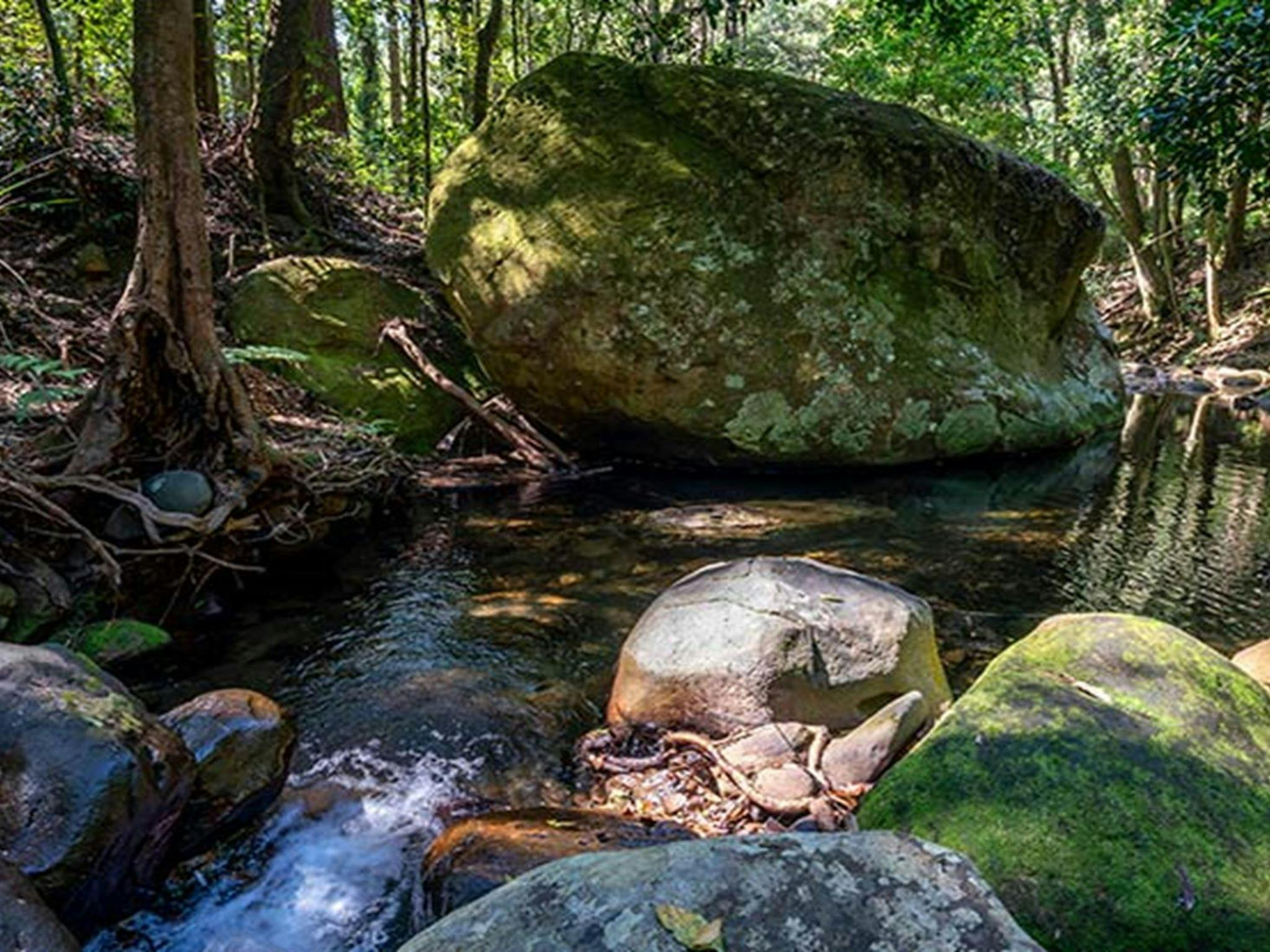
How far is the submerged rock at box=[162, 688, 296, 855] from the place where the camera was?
261 cm

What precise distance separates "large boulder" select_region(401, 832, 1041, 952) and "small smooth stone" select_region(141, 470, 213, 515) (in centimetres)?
345

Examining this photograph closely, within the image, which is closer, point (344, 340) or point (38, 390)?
point (38, 390)

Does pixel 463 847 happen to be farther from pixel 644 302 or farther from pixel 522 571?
pixel 644 302

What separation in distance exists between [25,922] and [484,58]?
10652 millimetres

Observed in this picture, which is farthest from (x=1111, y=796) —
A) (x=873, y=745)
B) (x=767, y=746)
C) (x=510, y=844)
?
(x=510, y=844)

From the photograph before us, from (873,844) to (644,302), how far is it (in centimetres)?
585

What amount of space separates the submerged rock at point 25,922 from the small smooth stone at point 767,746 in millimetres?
1948

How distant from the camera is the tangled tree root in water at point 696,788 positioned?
2770 millimetres

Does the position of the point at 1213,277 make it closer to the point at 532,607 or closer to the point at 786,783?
the point at 532,607

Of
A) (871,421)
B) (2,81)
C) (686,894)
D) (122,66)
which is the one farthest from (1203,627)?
(122,66)

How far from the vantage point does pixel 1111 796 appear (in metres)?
2.14

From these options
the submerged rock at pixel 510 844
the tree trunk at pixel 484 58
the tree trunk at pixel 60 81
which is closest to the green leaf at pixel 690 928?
the submerged rock at pixel 510 844

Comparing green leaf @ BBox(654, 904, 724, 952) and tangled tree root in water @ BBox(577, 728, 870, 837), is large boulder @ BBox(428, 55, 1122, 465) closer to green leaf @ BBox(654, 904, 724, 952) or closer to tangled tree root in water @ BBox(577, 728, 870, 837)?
tangled tree root in water @ BBox(577, 728, 870, 837)

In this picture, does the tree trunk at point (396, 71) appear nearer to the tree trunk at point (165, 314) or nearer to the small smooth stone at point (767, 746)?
the tree trunk at point (165, 314)
